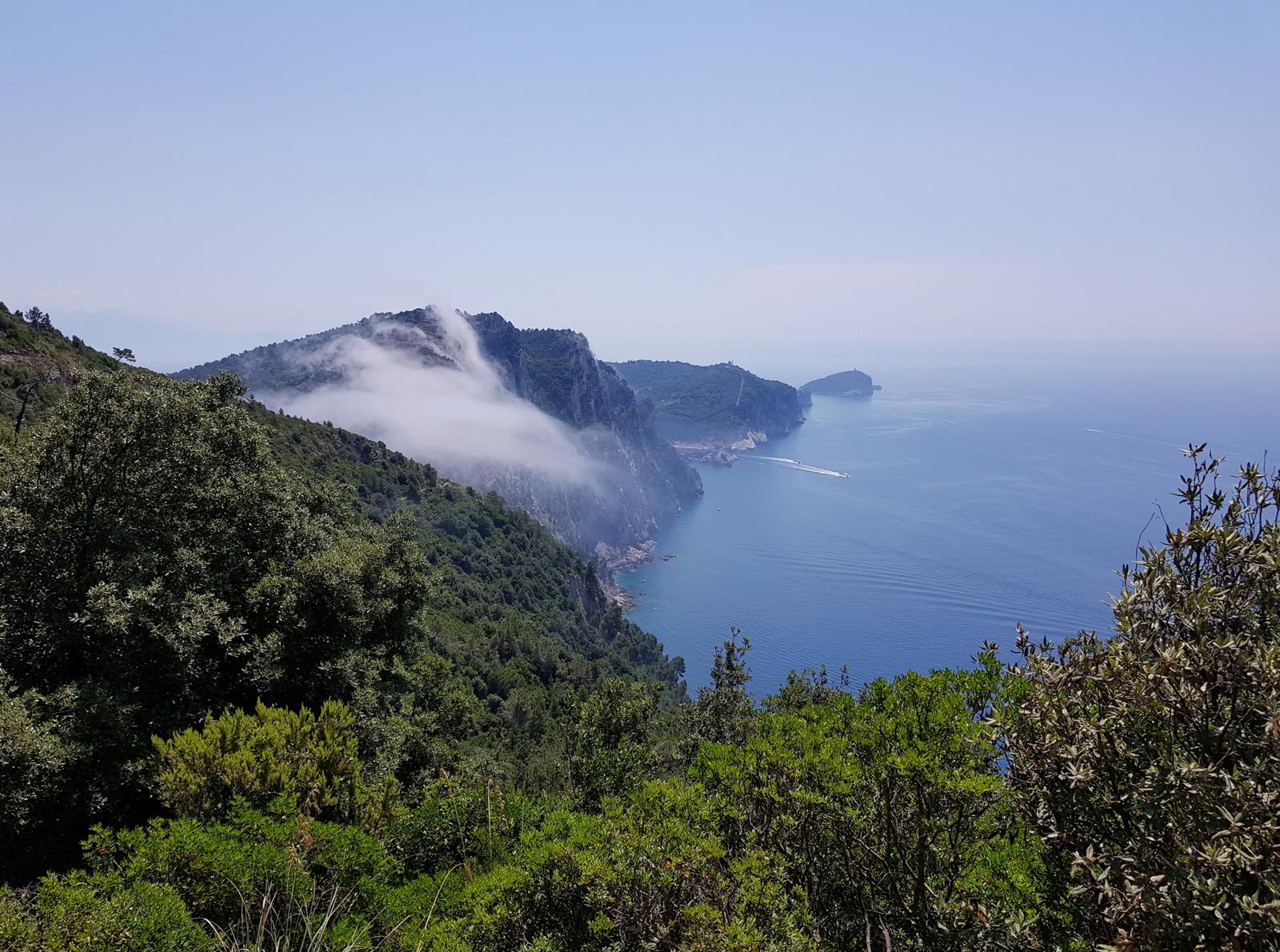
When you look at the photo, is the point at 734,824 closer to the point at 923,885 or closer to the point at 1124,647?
the point at 923,885

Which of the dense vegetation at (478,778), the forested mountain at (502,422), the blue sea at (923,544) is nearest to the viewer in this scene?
the dense vegetation at (478,778)

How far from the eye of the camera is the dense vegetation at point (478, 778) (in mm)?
4152

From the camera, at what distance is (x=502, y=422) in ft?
568

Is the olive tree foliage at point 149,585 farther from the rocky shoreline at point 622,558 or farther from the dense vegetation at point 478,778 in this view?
the rocky shoreline at point 622,558

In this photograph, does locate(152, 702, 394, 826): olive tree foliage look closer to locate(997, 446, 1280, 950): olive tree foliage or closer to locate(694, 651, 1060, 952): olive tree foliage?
locate(694, 651, 1060, 952): olive tree foliage

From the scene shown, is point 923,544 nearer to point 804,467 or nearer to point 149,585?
point 804,467

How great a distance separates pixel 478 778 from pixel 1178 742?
14.8 m

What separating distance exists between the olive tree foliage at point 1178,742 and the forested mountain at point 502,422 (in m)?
139

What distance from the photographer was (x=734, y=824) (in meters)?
7.98

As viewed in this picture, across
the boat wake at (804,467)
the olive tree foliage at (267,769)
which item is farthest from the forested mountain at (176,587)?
the boat wake at (804,467)

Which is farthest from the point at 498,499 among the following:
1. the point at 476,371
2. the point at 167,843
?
the point at 167,843

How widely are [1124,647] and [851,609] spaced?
8939cm

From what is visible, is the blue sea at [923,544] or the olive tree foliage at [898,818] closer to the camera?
the olive tree foliage at [898,818]

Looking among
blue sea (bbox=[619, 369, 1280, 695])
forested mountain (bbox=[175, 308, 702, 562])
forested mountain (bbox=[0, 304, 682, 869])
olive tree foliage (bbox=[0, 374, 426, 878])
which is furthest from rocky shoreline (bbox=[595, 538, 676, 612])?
olive tree foliage (bbox=[0, 374, 426, 878])
